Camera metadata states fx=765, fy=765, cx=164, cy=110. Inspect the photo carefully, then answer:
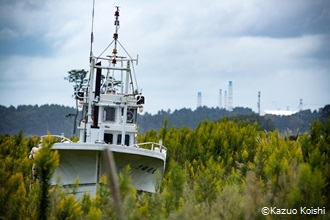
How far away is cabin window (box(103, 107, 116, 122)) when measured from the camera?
877 inches

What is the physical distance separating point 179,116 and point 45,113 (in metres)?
25.9

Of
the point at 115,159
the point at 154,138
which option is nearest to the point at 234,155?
the point at 154,138

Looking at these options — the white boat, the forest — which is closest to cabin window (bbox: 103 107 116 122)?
the white boat

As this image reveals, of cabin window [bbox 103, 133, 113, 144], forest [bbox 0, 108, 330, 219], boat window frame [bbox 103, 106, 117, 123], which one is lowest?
forest [bbox 0, 108, 330, 219]

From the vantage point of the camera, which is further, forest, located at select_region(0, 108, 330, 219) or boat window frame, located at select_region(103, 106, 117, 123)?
boat window frame, located at select_region(103, 106, 117, 123)

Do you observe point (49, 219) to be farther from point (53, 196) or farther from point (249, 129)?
point (249, 129)

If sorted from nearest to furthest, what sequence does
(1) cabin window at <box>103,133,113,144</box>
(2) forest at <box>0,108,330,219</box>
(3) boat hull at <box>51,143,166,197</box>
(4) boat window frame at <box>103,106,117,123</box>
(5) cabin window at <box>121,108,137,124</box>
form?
(2) forest at <box>0,108,330,219</box> < (3) boat hull at <box>51,143,166,197</box> < (1) cabin window at <box>103,133,113,144</box> < (4) boat window frame at <box>103,106,117,123</box> < (5) cabin window at <box>121,108,137,124</box>

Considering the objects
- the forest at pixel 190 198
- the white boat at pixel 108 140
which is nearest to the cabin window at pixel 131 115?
the white boat at pixel 108 140

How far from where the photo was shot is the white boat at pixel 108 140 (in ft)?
62.3

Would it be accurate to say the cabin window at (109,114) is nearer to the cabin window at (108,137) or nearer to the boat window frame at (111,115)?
the boat window frame at (111,115)

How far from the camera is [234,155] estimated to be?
2817 cm

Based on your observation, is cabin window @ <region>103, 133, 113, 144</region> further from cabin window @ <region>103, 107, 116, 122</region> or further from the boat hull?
the boat hull

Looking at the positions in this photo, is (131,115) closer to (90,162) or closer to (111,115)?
(111,115)

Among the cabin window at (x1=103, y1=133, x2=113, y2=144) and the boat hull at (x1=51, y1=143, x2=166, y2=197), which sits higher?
the cabin window at (x1=103, y1=133, x2=113, y2=144)
